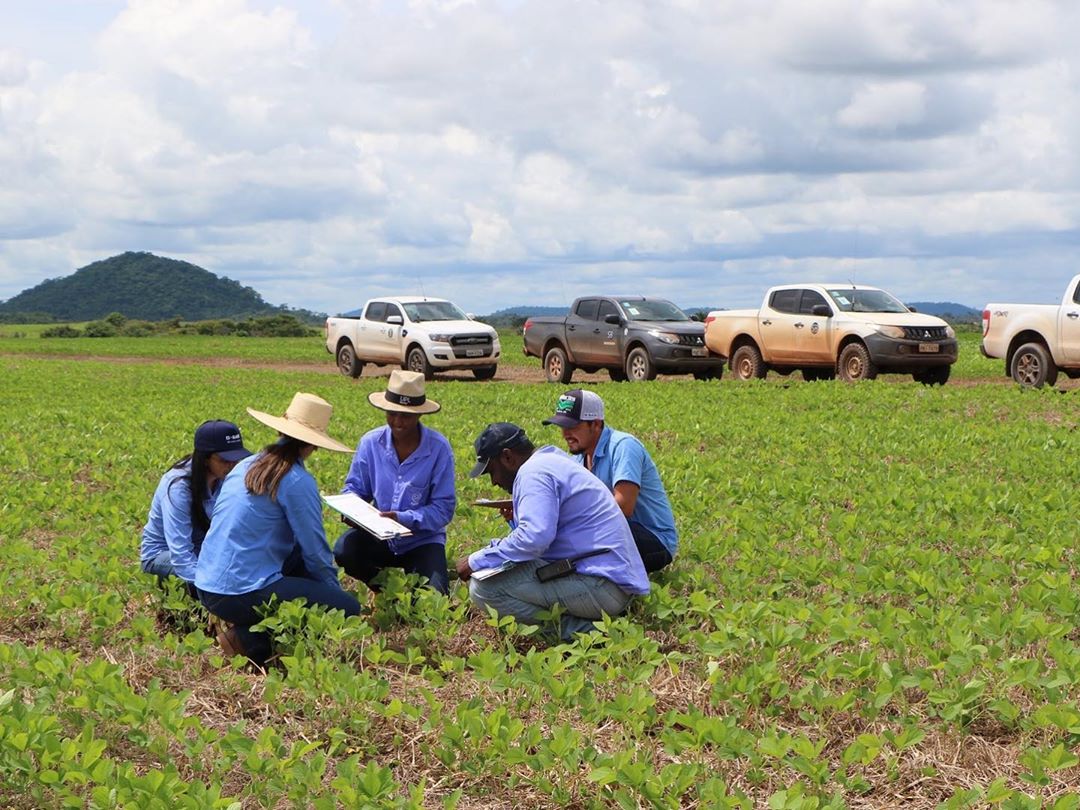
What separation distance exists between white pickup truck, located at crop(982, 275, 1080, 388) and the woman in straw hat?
16.5 m

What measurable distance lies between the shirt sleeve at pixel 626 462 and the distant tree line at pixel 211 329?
57636 mm

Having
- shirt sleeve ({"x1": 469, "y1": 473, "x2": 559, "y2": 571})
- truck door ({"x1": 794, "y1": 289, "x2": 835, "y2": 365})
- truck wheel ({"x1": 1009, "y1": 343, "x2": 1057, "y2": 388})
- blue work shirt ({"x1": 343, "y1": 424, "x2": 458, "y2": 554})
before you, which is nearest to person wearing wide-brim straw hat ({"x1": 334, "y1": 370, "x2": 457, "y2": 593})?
blue work shirt ({"x1": 343, "y1": 424, "x2": 458, "y2": 554})

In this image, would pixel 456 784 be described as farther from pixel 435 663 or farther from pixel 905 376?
pixel 905 376

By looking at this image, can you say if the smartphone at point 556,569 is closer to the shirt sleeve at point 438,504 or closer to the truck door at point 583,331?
the shirt sleeve at point 438,504

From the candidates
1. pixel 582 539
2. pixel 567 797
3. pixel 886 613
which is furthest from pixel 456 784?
pixel 886 613

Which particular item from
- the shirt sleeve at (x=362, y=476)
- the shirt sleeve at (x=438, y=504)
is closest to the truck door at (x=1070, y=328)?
the shirt sleeve at (x=438, y=504)

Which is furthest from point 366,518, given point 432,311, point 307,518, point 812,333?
point 432,311

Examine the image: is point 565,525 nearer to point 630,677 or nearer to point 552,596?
point 552,596

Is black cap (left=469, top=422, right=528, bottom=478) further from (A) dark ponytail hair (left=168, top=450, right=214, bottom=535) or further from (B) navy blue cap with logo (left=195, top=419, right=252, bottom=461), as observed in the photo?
(A) dark ponytail hair (left=168, top=450, right=214, bottom=535)

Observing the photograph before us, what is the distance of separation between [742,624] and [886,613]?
78 centimetres

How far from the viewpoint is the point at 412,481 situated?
803cm

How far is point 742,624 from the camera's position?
6.70 meters

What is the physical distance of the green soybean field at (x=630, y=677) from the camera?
4.94m

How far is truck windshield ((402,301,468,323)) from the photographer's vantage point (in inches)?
1176
